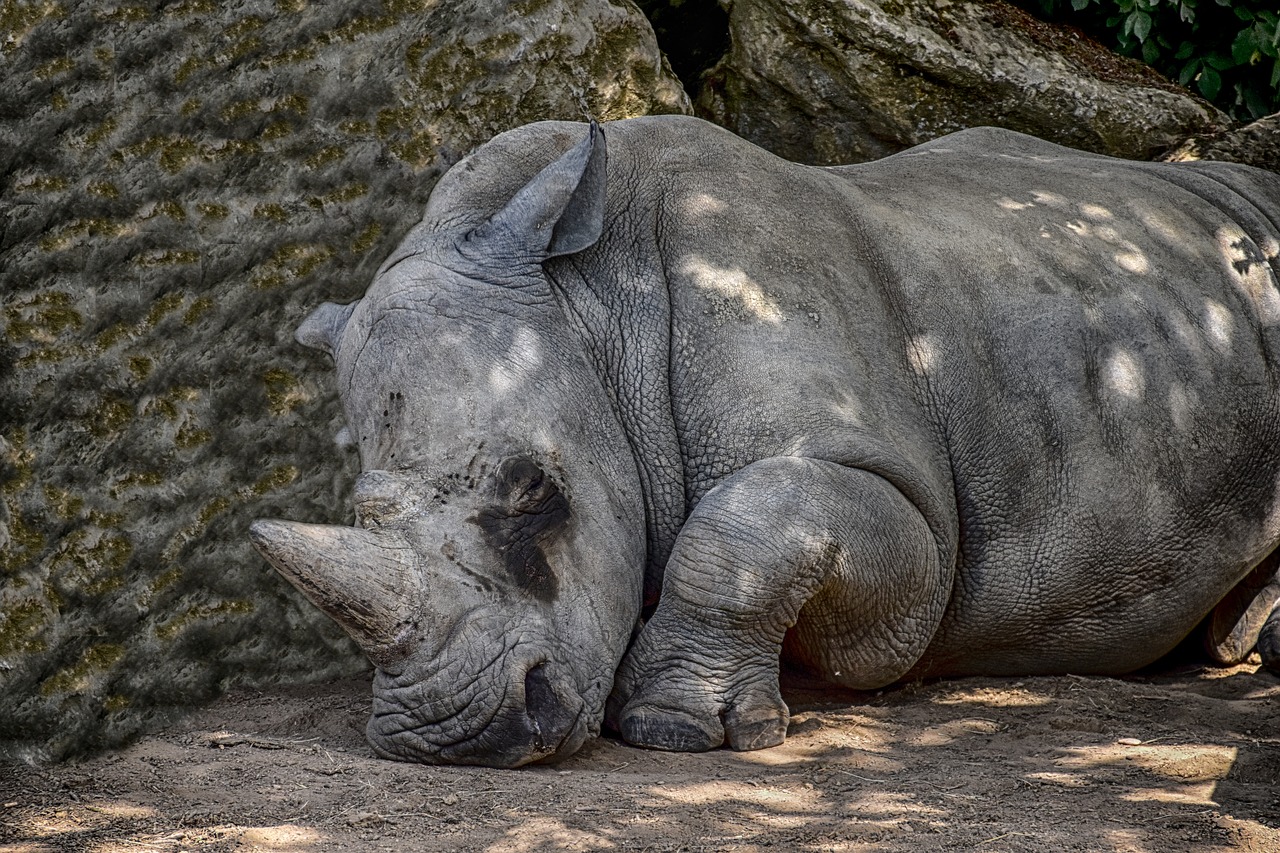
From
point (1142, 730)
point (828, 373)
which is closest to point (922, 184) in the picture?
point (828, 373)

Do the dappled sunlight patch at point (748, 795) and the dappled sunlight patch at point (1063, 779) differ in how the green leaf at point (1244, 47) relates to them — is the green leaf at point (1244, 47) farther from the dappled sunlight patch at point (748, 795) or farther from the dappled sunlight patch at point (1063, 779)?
the dappled sunlight patch at point (748, 795)

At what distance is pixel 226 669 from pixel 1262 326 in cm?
435

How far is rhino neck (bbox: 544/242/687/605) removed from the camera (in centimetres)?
518

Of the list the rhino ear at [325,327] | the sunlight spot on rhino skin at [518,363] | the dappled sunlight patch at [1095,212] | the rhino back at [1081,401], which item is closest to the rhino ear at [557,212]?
the sunlight spot on rhino skin at [518,363]

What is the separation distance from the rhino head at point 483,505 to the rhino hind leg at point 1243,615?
2777 millimetres

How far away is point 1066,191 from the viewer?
6.23 meters

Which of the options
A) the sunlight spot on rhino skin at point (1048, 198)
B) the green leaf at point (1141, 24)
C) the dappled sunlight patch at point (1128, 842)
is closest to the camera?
the dappled sunlight patch at point (1128, 842)

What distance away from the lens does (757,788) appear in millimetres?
4266

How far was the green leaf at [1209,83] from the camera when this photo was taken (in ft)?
26.6

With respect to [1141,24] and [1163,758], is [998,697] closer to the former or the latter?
[1163,758]

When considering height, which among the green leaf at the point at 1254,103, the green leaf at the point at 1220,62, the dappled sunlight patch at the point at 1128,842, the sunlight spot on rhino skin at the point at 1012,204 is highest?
the green leaf at the point at 1220,62

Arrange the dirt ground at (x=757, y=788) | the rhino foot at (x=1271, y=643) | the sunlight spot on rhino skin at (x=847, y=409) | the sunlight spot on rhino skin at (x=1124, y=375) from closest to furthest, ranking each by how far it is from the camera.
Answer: the dirt ground at (x=757, y=788) < the sunlight spot on rhino skin at (x=847, y=409) < the sunlight spot on rhino skin at (x=1124, y=375) < the rhino foot at (x=1271, y=643)

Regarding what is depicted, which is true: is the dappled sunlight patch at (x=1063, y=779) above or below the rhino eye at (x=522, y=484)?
below

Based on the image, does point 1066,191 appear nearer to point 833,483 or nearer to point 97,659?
point 833,483
